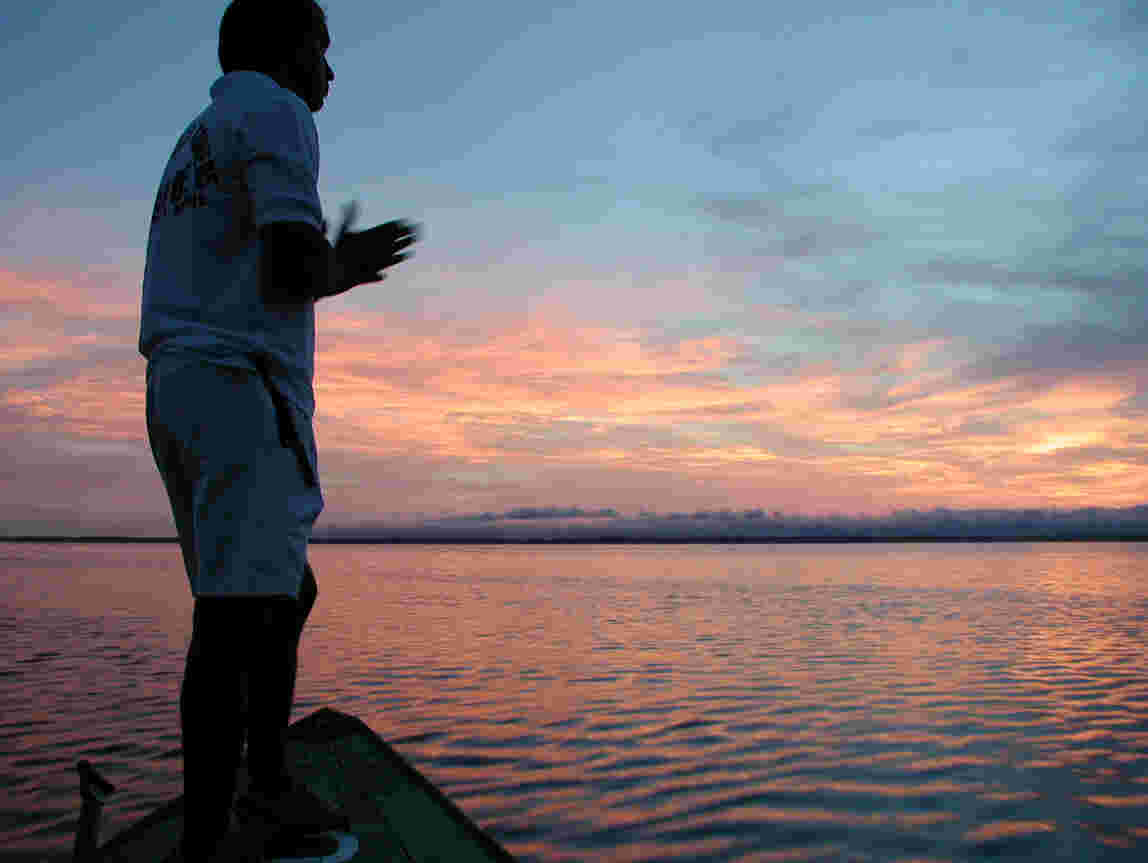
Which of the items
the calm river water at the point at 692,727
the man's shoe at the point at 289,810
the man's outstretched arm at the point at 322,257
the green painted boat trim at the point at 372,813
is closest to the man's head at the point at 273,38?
the man's outstretched arm at the point at 322,257

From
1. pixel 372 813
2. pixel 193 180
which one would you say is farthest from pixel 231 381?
pixel 372 813

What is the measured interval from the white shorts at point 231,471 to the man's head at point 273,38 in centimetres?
109

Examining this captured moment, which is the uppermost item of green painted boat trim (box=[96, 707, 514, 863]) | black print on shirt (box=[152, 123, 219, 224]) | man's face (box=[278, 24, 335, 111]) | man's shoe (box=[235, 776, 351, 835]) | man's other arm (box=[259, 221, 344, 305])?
man's face (box=[278, 24, 335, 111])

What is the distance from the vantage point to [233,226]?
2377mm

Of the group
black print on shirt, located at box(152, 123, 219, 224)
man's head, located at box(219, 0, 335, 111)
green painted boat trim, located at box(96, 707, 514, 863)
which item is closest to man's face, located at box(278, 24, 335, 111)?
→ man's head, located at box(219, 0, 335, 111)

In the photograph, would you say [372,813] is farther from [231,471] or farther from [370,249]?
[370,249]

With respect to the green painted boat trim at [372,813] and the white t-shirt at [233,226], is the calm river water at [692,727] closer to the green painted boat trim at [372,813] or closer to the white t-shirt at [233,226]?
the green painted boat trim at [372,813]

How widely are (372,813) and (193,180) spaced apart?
2763 mm

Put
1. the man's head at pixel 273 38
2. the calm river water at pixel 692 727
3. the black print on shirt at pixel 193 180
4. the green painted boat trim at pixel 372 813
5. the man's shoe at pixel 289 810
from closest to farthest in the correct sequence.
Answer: the black print on shirt at pixel 193 180 < the man's head at pixel 273 38 < the man's shoe at pixel 289 810 < the green painted boat trim at pixel 372 813 < the calm river water at pixel 692 727

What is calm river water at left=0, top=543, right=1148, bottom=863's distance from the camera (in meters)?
5.27

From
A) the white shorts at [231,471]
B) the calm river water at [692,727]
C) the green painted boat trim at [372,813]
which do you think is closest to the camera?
the white shorts at [231,471]

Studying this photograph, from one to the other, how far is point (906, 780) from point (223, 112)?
20.9ft

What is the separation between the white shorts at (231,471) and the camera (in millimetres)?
2262

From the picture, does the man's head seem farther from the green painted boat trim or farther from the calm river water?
the calm river water
